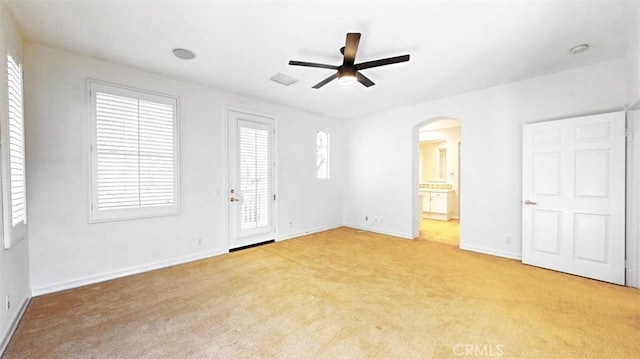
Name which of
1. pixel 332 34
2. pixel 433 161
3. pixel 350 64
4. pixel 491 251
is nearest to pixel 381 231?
pixel 491 251

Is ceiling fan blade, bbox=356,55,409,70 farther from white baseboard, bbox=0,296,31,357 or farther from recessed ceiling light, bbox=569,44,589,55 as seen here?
white baseboard, bbox=0,296,31,357

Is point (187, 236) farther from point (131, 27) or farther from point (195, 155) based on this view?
point (131, 27)

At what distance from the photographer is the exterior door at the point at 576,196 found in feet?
10.2

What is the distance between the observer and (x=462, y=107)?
4.50 metres

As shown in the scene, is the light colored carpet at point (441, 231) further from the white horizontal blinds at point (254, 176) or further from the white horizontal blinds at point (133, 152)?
the white horizontal blinds at point (133, 152)

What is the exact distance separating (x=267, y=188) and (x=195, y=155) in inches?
56.4

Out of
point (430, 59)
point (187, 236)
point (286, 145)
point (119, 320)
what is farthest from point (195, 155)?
point (430, 59)

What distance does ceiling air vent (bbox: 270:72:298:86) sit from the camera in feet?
12.1

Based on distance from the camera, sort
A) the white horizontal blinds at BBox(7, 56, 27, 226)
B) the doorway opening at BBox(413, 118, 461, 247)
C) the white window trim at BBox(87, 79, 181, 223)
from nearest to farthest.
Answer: the white horizontal blinds at BBox(7, 56, 27, 226), the white window trim at BBox(87, 79, 181, 223), the doorway opening at BBox(413, 118, 461, 247)

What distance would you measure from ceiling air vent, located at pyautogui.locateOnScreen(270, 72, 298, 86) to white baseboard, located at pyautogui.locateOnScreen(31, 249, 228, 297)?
2.84m

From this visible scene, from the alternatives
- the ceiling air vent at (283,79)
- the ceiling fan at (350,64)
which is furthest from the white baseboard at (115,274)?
the ceiling fan at (350,64)

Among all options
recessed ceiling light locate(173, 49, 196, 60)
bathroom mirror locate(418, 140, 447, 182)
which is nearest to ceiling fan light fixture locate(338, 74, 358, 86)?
recessed ceiling light locate(173, 49, 196, 60)

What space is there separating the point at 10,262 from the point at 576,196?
19.9 feet

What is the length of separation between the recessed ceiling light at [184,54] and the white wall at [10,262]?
4.19 ft
